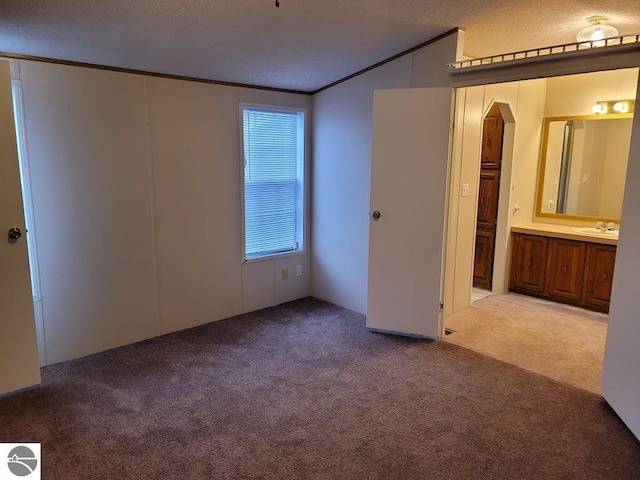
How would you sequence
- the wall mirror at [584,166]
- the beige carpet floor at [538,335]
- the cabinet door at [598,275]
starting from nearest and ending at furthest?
the beige carpet floor at [538,335] < the cabinet door at [598,275] < the wall mirror at [584,166]

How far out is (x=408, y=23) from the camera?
2.89 m

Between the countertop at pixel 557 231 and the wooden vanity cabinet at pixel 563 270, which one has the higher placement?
the countertop at pixel 557 231

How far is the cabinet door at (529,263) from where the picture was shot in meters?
4.58

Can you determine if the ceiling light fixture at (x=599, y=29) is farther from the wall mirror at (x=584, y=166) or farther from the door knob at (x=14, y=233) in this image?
the door knob at (x=14, y=233)

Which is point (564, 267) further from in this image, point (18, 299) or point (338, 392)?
point (18, 299)

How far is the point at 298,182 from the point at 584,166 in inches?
115

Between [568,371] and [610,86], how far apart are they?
2.90 metres

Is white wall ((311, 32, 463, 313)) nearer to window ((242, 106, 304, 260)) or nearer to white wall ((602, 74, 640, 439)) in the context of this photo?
window ((242, 106, 304, 260))

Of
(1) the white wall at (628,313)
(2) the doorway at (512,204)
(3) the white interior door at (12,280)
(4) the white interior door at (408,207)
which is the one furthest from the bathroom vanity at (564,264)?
(3) the white interior door at (12,280)

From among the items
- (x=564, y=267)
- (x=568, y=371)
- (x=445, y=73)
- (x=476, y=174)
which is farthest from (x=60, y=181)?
(x=564, y=267)

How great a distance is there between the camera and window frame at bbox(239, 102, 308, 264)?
154 inches

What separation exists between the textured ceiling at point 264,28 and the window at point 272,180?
0.65 m

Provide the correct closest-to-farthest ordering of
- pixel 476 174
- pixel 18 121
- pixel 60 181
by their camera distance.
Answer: pixel 18 121
pixel 60 181
pixel 476 174

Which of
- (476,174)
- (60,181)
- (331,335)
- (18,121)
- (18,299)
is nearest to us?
(18,299)
